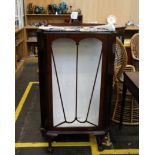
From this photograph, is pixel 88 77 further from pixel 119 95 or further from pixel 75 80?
pixel 119 95

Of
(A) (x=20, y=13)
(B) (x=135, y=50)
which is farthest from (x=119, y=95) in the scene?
(A) (x=20, y=13)

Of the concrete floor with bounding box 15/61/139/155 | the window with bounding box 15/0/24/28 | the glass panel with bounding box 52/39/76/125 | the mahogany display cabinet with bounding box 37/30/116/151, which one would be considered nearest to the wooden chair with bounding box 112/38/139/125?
the concrete floor with bounding box 15/61/139/155

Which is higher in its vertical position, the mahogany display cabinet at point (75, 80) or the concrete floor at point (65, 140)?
the mahogany display cabinet at point (75, 80)

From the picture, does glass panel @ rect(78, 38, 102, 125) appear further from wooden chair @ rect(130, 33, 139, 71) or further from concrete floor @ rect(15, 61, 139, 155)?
wooden chair @ rect(130, 33, 139, 71)

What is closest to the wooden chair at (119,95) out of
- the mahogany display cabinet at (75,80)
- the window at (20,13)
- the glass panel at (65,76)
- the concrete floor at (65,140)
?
the concrete floor at (65,140)

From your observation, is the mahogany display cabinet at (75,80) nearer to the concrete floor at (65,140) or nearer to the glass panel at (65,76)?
the glass panel at (65,76)

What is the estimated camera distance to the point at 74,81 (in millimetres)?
1945

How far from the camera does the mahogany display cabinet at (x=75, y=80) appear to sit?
181 cm

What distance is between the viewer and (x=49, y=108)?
2.00m

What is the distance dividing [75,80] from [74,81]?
0.01 meters
